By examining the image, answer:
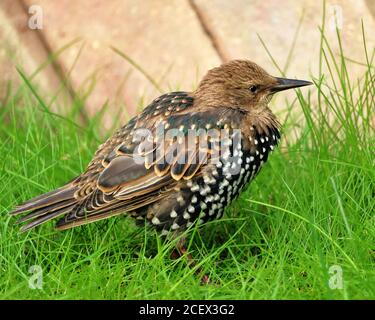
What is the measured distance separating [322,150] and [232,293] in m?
1.25

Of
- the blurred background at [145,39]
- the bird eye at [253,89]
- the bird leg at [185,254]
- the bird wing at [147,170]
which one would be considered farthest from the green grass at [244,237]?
the blurred background at [145,39]

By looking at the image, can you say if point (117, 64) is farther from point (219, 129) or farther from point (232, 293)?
point (232, 293)

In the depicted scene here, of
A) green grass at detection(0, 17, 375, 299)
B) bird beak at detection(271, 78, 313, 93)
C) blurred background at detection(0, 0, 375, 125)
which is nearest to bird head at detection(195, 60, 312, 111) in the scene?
bird beak at detection(271, 78, 313, 93)

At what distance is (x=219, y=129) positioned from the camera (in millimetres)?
5055

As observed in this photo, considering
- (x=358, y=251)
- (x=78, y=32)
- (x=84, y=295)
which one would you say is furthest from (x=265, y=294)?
(x=78, y=32)

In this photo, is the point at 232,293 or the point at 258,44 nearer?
the point at 232,293

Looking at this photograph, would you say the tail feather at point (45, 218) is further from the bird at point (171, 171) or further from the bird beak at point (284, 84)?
the bird beak at point (284, 84)

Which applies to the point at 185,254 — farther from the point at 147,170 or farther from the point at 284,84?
the point at 284,84

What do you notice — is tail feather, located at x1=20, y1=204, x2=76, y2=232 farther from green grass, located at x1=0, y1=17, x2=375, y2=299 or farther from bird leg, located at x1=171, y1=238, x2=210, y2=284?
bird leg, located at x1=171, y1=238, x2=210, y2=284

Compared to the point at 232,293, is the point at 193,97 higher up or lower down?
higher up

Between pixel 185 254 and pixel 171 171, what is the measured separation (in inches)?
17.6

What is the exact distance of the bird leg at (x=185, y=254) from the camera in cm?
490

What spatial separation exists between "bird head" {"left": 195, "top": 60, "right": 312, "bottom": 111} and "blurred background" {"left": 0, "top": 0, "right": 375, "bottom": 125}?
72.2 inches

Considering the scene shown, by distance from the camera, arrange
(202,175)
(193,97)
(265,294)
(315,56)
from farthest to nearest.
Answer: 1. (315,56)
2. (193,97)
3. (202,175)
4. (265,294)
